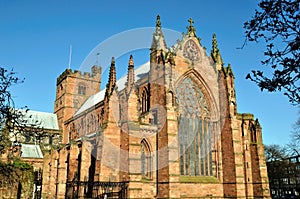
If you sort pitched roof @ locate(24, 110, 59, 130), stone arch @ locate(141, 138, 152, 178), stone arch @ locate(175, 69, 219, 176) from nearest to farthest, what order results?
stone arch @ locate(141, 138, 152, 178) → stone arch @ locate(175, 69, 219, 176) → pitched roof @ locate(24, 110, 59, 130)

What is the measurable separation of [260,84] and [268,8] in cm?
182

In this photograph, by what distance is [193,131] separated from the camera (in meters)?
28.8

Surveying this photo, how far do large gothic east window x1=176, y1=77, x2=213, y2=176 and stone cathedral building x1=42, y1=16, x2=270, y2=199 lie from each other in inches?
3.5

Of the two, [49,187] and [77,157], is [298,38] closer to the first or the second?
[77,157]

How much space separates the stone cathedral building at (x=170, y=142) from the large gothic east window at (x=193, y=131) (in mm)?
90

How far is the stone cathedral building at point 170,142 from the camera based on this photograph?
25.0m

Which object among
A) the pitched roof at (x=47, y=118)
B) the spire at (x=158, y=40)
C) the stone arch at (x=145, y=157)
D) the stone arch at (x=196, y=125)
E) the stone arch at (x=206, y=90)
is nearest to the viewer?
the stone arch at (x=145, y=157)

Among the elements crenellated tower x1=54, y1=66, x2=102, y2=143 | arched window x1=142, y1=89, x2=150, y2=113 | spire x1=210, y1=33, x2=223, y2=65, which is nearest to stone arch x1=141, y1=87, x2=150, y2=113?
arched window x1=142, y1=89, x2=150, y2=113

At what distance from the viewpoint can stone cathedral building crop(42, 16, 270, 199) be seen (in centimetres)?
2495

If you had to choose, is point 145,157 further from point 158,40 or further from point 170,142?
point 158,40

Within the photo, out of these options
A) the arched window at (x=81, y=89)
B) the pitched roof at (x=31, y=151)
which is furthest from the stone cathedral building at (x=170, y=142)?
the arched window at (x=81, y=89)

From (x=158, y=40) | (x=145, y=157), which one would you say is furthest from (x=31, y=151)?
(x=158, y=40)

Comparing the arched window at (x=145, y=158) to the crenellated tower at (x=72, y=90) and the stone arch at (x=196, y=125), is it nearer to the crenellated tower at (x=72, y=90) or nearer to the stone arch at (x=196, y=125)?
the stone arch at (x=196, y=125)

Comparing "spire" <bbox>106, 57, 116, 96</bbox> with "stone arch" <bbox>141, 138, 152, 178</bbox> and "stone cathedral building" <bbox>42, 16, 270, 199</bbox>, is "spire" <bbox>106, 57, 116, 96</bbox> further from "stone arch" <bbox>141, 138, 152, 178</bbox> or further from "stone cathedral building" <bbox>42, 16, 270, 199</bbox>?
"stone arch" <bbox>141, 138, 152, 178</bbox>
